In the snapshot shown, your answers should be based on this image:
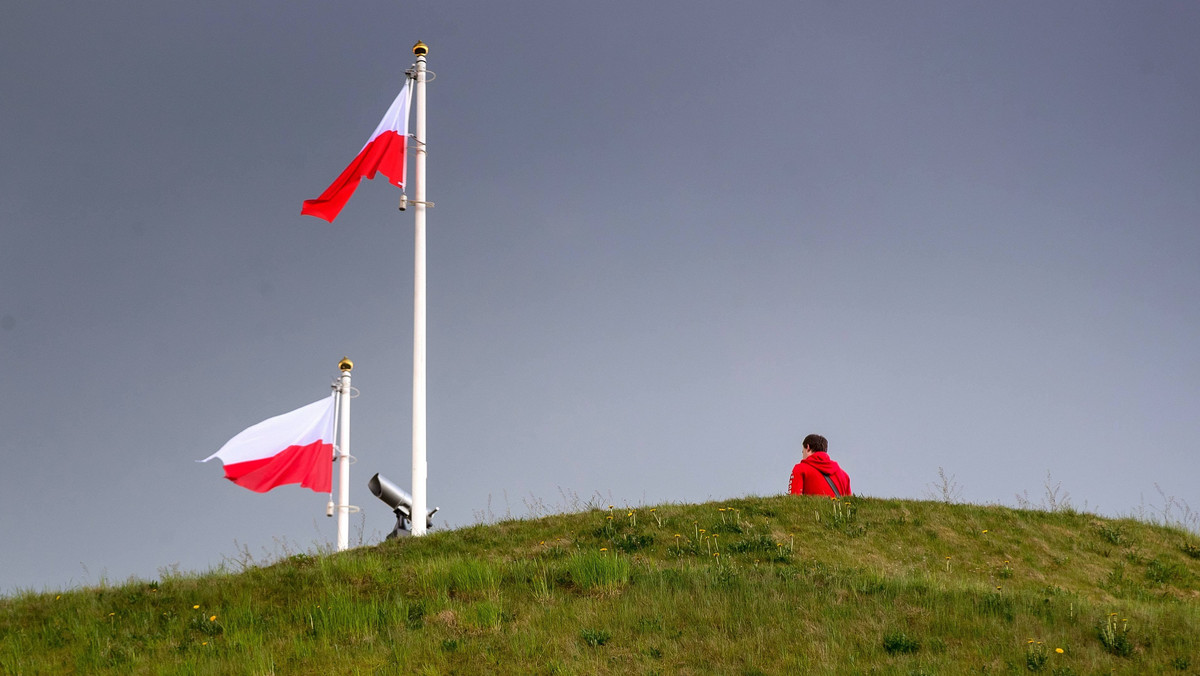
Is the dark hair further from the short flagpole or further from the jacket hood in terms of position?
the short flagpole

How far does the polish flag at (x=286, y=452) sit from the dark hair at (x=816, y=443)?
8.69m

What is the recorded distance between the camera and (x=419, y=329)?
14.4 metres

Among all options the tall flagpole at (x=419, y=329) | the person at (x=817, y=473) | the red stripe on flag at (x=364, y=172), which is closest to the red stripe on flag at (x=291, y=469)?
the tall flagpole at (x=419, y=329)

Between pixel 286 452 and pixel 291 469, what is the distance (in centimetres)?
33

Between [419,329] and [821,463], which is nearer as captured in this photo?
[419,329]

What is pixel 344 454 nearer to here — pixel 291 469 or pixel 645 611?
pixel 291 469

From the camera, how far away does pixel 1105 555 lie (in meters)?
13.6

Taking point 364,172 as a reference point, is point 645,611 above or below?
below

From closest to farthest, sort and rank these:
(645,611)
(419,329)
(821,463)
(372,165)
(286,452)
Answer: (645,611) → (419,329) → (821,463) → (372,165) → (286,452)

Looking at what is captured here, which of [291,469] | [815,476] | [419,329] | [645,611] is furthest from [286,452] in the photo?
[645,611]

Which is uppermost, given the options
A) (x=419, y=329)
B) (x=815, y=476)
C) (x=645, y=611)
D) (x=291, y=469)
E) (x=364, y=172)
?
(x=364, y=172)

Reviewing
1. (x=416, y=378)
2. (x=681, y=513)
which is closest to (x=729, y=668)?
(x=681, y=513)

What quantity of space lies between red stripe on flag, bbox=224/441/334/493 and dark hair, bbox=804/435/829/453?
868 cm

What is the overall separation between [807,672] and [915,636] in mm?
1306
